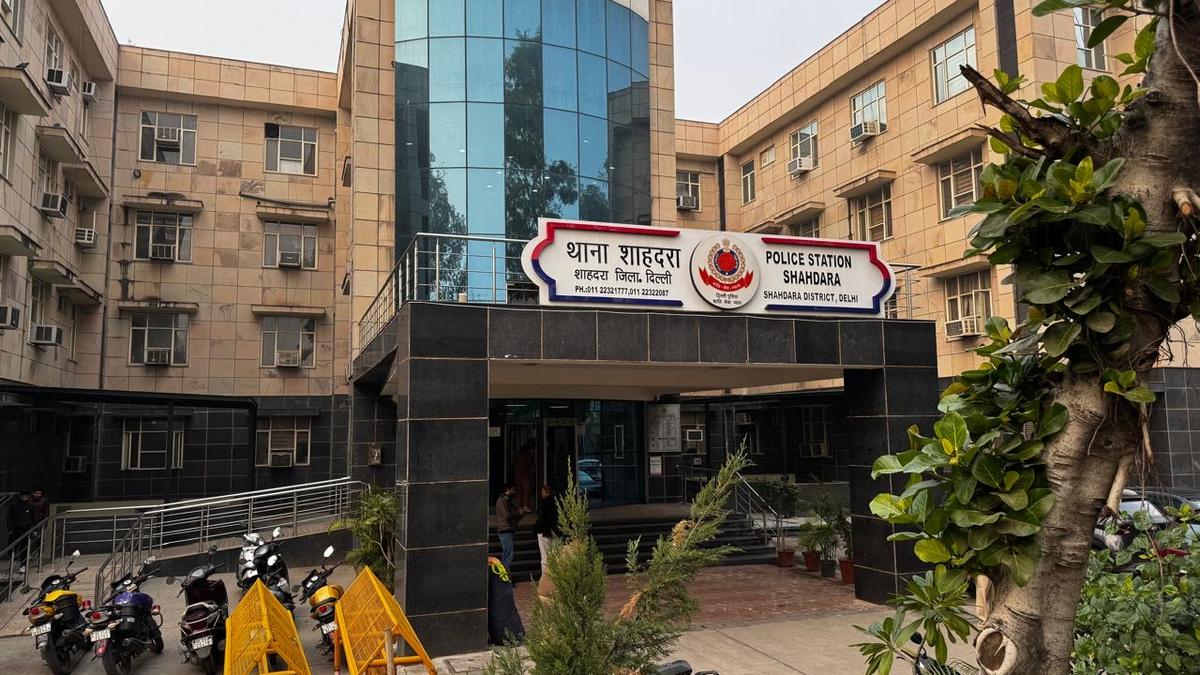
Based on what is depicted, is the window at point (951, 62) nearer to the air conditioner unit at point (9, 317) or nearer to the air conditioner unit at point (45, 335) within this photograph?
the air conditioner unit at point (9, 317)

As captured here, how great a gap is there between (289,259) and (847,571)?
758 inches

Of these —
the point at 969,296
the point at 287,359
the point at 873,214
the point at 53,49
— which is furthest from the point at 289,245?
the point at 969,296

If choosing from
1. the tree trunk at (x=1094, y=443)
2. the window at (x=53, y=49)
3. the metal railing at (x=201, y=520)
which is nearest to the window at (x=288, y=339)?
the metal railing at (x=201, y=520)

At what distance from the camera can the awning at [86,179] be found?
20.8 m

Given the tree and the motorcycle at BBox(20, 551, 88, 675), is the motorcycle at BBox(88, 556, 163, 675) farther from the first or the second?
the tree

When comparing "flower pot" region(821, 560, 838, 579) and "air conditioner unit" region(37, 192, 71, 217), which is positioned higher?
"air conditioner unit" region(37, 192, 71, 217)

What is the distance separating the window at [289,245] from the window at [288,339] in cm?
174

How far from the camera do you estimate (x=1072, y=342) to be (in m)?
2.41

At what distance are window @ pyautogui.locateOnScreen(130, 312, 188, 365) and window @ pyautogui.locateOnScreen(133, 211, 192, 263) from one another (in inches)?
69.5

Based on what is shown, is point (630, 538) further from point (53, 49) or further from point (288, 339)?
point (53, 49)

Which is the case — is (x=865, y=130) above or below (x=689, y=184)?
below

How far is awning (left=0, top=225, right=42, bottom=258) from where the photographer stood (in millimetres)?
15570

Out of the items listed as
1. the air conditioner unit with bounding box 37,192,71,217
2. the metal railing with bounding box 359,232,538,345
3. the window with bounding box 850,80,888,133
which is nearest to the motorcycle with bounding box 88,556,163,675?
the metal railing with bounding box 359,232,538,345

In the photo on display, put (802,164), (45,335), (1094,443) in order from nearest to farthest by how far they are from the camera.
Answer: (1094,443) → (45,335) → (802,164)
